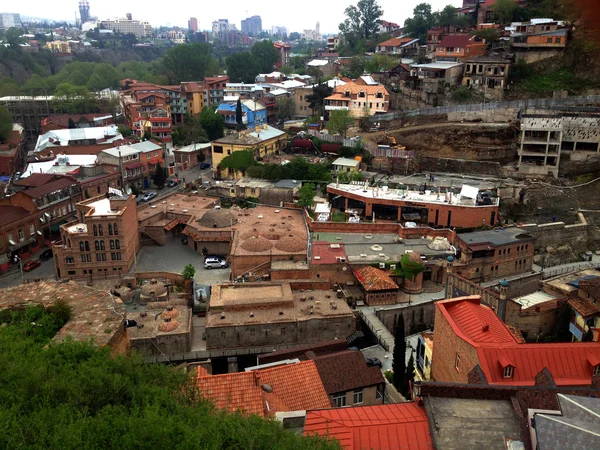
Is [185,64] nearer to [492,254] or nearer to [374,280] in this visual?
[374,280]

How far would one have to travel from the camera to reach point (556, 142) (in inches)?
1499

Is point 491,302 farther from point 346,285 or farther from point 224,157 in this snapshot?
point 224,157

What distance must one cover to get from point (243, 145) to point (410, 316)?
2364 centimetres

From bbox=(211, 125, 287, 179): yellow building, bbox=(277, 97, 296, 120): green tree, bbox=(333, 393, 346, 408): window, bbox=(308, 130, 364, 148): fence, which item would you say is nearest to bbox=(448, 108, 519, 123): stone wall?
bbox=(308, 130, 364, 148): fence

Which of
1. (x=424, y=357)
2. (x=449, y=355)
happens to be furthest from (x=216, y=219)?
(x=449, y=355)

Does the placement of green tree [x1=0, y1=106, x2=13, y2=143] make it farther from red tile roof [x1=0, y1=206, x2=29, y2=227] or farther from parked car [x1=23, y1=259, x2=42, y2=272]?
parked car [x1=23, y1=259, x2=42, y2=272]

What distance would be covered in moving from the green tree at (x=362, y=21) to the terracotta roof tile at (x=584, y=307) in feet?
222

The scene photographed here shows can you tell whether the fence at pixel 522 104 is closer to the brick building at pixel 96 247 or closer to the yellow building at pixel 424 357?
the brick building at pixel 96 247

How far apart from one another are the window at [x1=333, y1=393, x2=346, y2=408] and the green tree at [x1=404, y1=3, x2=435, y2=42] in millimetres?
59940

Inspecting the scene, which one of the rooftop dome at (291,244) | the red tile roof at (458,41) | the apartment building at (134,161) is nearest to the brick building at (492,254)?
the rooftop dome at (291,244)

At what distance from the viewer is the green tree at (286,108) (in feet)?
210

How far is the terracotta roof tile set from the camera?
79.0 feet

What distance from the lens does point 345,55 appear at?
277ft

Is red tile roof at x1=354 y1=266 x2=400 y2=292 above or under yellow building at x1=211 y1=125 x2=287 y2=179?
under
